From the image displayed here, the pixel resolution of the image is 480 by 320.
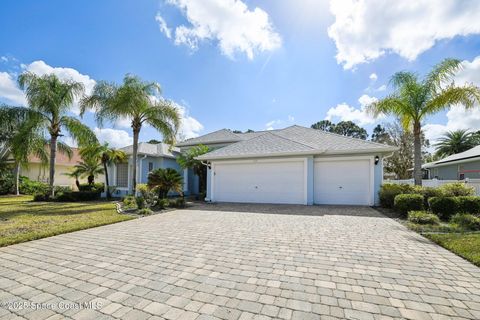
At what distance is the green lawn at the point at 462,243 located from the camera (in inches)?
176

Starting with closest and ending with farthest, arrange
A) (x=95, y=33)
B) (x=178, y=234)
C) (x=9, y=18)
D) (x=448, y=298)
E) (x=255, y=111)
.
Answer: (x=448, y=298) < (x=178, y=234) < (x=9, y=18) < (x=95, y=33) < (x=255, y=111)

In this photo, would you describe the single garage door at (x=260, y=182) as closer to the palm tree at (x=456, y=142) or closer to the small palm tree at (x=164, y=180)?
the small palm tree at (x=164, y=180)

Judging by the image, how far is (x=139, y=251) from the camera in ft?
16.2

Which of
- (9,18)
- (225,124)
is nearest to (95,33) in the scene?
(9,18)

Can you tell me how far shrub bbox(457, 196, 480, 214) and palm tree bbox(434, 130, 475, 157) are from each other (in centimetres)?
2862

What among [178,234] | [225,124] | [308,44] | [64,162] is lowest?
[178,234]

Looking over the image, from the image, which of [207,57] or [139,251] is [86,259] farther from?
[207,57]

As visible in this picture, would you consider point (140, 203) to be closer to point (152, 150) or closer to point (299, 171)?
point (299, 171)

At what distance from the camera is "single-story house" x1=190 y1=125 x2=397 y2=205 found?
39.8ft

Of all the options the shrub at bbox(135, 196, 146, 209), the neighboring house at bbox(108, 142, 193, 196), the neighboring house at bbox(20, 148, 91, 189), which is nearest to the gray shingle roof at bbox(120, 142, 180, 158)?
the neighboring house at bbox(108, 142, 193, 196)

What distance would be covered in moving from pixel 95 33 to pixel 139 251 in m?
11.3

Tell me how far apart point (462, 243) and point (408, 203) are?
4.00 m

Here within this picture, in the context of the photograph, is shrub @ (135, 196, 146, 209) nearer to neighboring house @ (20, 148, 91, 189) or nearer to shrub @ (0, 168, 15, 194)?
neighboring house @ (20, 148, 91, 189)

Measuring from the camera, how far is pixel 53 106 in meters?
14.2
